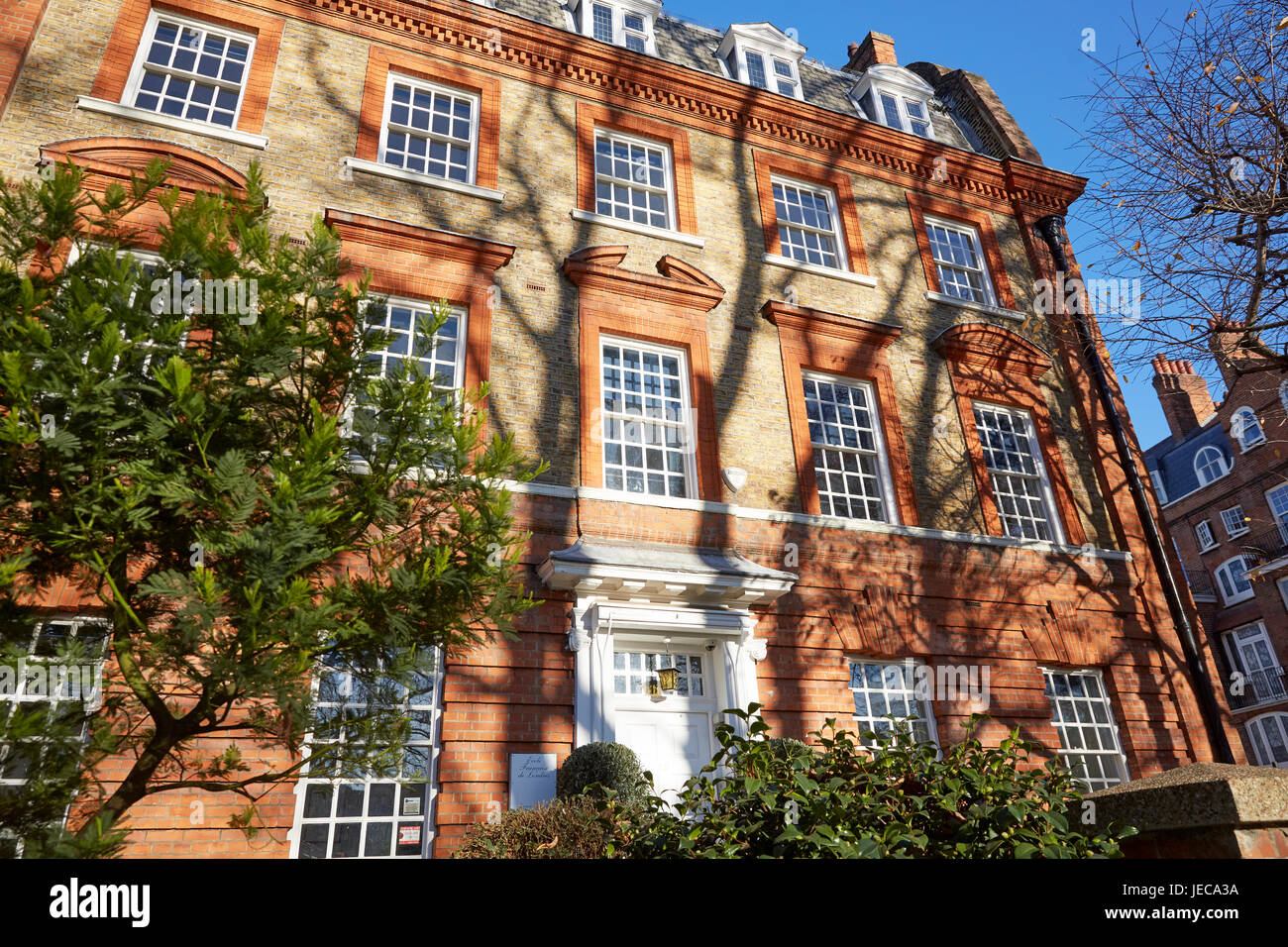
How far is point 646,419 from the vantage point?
1029 cm

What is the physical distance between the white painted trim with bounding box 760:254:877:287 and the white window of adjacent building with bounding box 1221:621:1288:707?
87.5 feet

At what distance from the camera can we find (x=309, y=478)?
14.4 feet

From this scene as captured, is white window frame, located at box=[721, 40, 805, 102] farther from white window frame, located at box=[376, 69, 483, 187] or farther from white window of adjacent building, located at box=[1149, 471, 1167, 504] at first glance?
white window of adjacent building, located at box=[1149, 471, 1167, 504]

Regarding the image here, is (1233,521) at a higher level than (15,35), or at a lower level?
higher

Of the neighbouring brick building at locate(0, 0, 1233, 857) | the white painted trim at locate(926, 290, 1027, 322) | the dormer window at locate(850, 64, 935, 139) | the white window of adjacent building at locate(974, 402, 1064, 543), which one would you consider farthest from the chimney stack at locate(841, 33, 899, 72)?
the white window of adjacent building at locate(974, 402, 1064, 543)

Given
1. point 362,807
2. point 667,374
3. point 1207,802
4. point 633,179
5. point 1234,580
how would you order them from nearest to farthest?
point 1207,802, point 362,807, point 667,374, point 633,179, point 1234,580

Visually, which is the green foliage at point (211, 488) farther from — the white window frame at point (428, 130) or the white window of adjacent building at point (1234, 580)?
the white window of adjacent building at point (1234, 580)

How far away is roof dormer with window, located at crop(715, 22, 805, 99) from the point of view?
14.7 meters

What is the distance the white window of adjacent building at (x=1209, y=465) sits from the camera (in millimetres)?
31578

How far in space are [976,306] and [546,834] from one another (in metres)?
11.6

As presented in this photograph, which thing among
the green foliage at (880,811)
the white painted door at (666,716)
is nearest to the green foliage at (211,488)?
the green foliage at (880,811)

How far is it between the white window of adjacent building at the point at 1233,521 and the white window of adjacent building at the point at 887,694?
2782cm

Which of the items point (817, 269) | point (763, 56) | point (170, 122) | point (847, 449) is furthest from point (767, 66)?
point (170, 122)

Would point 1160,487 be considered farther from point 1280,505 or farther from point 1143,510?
point 1143,510
